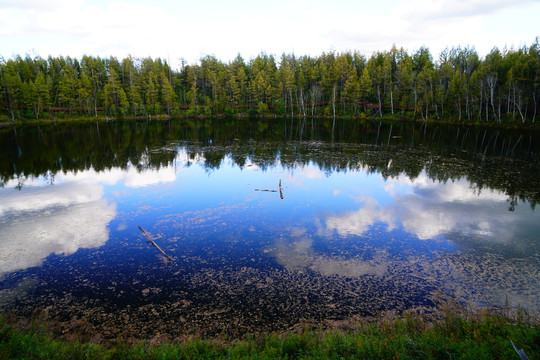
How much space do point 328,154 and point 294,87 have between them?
64283mm

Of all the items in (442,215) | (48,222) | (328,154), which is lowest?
(442,215)

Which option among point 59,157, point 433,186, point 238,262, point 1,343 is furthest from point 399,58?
point 1,343

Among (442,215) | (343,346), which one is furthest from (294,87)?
(343,346)

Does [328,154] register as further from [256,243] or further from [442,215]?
[256,243]

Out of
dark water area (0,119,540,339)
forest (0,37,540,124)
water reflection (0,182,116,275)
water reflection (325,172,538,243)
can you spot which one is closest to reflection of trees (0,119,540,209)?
dark water area (0,119,540,339)

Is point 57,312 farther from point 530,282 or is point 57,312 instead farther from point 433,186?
point 433,186

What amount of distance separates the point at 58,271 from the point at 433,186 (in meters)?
20.7

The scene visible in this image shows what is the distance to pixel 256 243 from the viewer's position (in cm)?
1226

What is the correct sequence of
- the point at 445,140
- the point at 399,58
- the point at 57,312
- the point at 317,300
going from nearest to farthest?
the point at 57,312
the point at 317,300
the point at 445,140
the point at 399,58

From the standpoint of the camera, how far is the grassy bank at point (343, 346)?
5.75 metres

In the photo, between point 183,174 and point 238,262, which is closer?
point 238,262

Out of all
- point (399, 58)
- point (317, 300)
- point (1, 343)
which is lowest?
point (317, 300)

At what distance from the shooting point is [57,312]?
833 cm

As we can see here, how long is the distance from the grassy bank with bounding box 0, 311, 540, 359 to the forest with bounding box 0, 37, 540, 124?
5995cm
